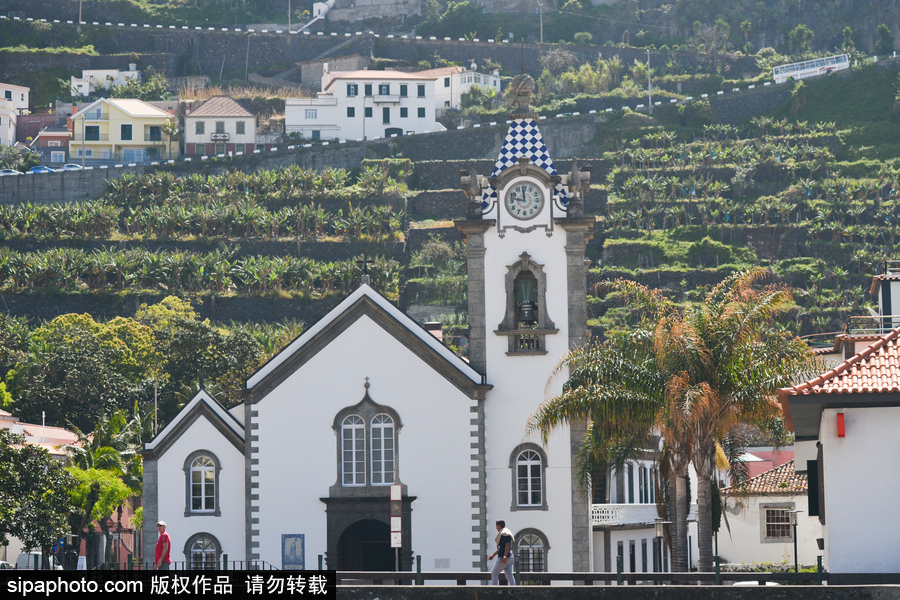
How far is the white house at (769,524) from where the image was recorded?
59.8 m

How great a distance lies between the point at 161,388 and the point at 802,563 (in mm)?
36254

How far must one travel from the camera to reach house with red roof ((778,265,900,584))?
99.9 ft

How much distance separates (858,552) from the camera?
30.7 m

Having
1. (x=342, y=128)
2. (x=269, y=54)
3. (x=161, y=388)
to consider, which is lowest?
(x=161, y=388)

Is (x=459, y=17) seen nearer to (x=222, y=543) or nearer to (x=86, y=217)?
(x=86, y=217)

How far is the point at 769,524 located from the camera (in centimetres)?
6122

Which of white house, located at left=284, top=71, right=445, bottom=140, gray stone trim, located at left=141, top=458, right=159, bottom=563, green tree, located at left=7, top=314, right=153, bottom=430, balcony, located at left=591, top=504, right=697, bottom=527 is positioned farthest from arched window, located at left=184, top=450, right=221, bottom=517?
white house, located at left=284, top=71, right=445, bottom=140

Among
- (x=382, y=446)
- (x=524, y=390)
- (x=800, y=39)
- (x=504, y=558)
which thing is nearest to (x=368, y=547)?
(x=382, y=446)

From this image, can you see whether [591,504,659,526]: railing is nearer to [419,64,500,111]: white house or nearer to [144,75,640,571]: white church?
[144,75,640,571]: white church

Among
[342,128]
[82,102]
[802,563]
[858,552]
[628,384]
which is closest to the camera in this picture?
[858,552]

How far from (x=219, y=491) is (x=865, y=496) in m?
21.9

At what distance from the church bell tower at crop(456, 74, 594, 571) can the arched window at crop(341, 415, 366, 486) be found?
129 inches

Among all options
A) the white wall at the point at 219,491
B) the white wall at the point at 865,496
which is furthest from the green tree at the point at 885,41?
the white wall at the point at 865,496

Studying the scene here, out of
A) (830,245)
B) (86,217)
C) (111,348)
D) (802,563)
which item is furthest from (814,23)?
(802,563)
